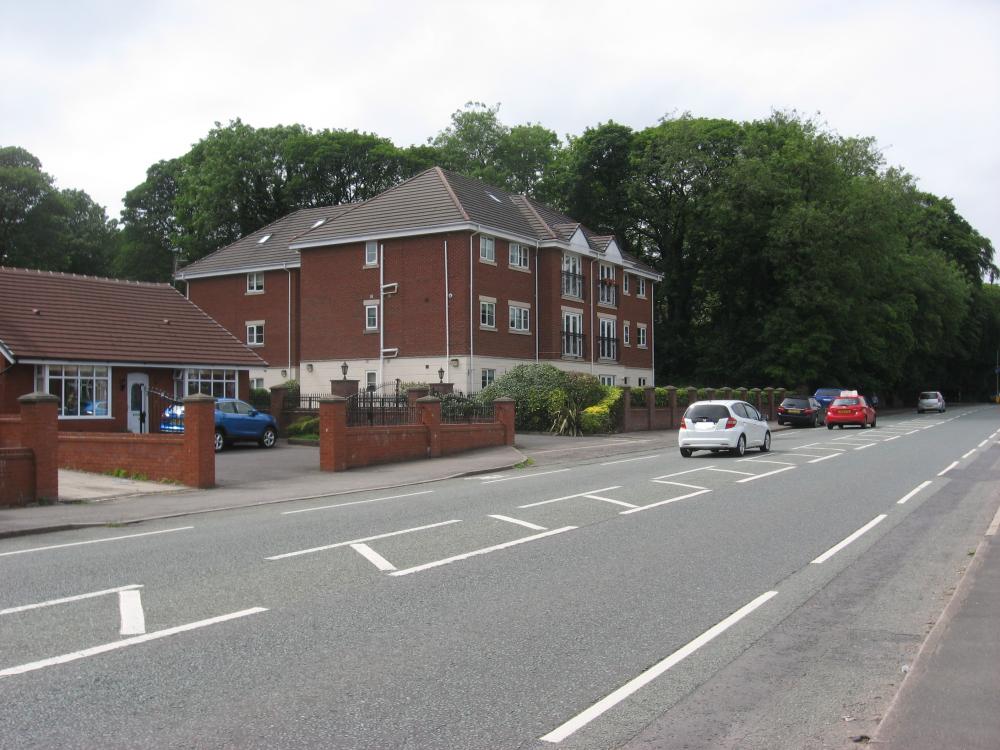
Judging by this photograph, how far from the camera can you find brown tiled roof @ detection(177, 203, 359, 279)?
49481mm

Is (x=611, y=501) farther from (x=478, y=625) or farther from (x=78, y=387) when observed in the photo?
(x=78, y=387)

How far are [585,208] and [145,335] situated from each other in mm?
37608

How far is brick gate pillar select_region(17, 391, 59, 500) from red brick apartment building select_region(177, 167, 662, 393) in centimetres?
2506

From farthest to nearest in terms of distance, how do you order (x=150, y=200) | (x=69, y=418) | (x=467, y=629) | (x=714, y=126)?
1. (x=150, y=200)
2. (x=714, y=126)
3. (x=69, y=418)
4. (x=467, y=629)

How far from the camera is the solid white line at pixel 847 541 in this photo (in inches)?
384

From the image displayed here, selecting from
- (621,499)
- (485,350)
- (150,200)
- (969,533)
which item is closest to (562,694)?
(969,533)

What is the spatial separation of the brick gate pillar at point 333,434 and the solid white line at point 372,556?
457 inches

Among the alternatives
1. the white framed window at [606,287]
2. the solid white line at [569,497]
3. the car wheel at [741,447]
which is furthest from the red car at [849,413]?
the solid white line at [569,497]

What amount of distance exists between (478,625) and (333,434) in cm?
1582

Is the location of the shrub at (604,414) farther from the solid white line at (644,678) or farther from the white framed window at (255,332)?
the solid white line at (644,678)

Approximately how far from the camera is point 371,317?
4397 cm

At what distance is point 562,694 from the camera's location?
531cm

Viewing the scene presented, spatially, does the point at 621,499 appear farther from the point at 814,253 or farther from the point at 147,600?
the point at 814,253

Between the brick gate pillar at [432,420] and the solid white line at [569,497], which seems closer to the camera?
the solid white line at [569,497]
